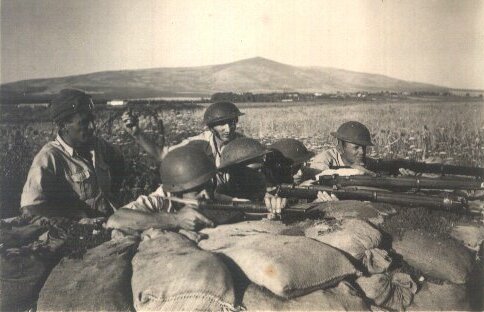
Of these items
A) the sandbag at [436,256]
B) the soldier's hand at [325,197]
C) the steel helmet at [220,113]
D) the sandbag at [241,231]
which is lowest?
the sandbag at [436,256]

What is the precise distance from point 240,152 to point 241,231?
1.45m

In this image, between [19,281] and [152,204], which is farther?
[152,204]

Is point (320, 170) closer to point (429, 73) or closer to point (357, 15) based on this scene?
point (357, 15)

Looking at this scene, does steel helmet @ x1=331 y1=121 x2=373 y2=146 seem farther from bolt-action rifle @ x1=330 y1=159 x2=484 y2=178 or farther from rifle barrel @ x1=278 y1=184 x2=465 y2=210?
rifle barrel @ x1=278 y1=184 x2=465 y2=210

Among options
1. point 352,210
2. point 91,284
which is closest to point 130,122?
point 91,284

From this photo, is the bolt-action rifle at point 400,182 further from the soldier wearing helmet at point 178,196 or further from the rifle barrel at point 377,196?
the soldier wearing helmet at point 178,196

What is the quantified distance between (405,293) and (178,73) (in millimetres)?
6255

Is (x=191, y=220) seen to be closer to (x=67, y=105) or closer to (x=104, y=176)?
(x=104, y=176)

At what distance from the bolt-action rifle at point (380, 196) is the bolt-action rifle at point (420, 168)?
6.19 feet

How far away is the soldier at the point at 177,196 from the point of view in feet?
12.4

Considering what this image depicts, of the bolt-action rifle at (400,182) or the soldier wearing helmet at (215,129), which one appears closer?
the bolt-action rifle at (400,182)

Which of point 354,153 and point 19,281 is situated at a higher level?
point 354,153

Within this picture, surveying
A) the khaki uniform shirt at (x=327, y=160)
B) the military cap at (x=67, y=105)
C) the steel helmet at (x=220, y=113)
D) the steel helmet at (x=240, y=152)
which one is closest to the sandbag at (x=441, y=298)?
the steel helmet at (x=240, y=152)

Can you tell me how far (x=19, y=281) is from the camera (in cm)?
332
